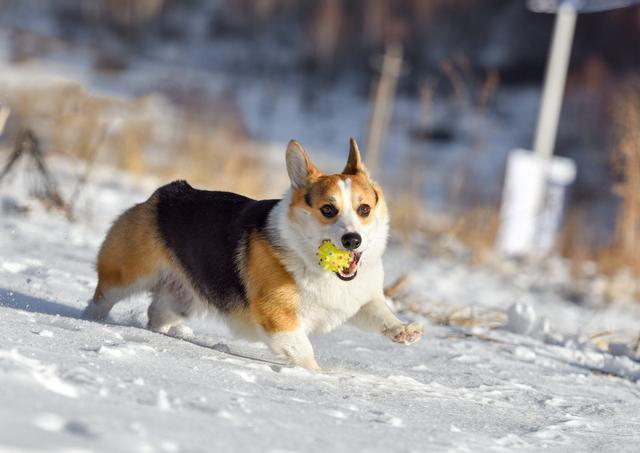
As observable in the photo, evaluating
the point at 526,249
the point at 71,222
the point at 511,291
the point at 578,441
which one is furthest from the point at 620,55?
the point at 578,441

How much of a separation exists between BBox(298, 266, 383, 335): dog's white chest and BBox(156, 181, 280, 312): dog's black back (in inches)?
12.5

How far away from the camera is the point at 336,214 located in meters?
3.54

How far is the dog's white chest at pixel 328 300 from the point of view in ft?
11.6

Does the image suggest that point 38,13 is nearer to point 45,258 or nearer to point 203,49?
point 203,49

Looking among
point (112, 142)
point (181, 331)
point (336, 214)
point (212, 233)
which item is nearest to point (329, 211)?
point (336, 214)

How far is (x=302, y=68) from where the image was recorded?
4172cm

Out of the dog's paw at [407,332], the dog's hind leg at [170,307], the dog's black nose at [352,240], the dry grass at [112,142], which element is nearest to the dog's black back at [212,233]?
the dog's hind leg at [170,307]

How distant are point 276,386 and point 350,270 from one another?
74 cm

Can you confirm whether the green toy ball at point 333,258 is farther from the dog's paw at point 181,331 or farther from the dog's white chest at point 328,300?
the dog's paw at point 181,331

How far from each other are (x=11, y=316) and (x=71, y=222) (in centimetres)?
377

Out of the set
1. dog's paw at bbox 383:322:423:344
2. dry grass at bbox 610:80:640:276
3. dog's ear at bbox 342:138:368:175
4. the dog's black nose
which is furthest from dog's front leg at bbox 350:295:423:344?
dry grass at bbox 610:80:640:276

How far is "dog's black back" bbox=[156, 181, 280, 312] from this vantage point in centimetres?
382

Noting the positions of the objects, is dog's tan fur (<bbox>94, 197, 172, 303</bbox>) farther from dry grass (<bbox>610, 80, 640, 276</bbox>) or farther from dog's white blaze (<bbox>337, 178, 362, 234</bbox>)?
dry grass (<bbox>610, 80, 640, 276</bbox>)

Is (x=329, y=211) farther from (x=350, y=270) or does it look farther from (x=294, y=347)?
(x=294, y=347)
